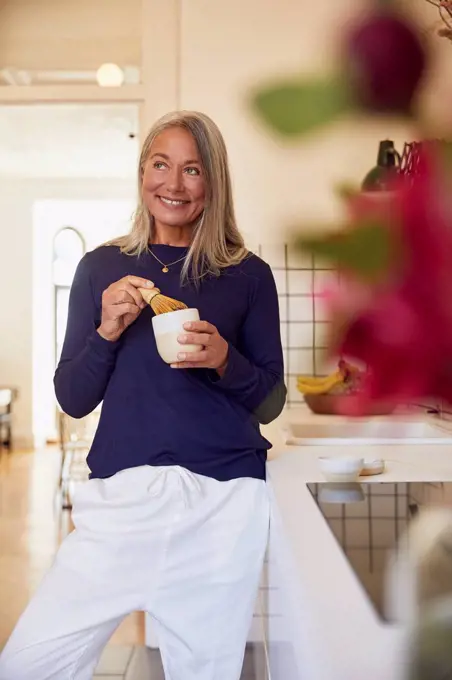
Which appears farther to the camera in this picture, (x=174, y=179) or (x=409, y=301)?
(x=174, y=179)

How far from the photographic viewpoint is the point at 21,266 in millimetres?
8742

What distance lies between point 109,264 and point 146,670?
1467 millimetres

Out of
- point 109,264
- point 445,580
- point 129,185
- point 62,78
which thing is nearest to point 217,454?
point 109,264

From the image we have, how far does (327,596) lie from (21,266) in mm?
8461

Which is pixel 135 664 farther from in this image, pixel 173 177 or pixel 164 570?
pixel 173 177

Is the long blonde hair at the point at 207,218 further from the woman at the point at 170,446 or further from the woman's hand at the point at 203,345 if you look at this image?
the woman's hand at the point at 203,345

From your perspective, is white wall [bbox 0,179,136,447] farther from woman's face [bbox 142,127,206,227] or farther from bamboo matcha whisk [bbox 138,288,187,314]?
bamboo matcha whisk [bbox 138,288,187,314]

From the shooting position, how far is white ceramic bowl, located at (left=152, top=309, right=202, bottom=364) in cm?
126

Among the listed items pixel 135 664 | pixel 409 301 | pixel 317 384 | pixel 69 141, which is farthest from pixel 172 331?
pixel 69 141

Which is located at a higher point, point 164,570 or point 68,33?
point 68,33

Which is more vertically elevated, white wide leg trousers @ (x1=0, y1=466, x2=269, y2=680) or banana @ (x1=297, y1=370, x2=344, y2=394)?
banana @ (x1=297, y1=370, x2=344, y2=394)

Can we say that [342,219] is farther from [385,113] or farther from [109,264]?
[109,264]

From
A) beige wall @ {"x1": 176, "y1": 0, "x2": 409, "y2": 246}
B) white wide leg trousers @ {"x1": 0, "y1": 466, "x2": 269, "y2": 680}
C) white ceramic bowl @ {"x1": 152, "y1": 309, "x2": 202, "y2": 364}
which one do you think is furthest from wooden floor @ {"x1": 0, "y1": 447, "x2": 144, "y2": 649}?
white ceramic bowl @ {"x1": 152, "y1": 309, "x2": 202, "y2": 364}

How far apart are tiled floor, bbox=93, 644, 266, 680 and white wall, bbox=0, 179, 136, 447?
246 inches
